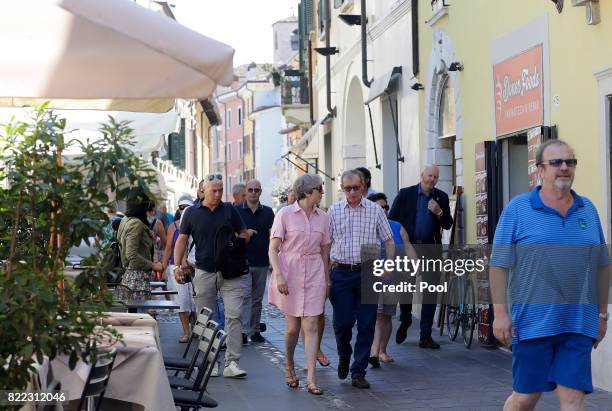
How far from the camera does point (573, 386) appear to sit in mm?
6109

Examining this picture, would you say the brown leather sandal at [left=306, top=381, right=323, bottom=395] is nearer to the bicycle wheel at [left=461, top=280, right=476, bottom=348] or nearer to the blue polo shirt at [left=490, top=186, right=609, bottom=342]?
the bicycle wheel at [left=461, top=280, right=476, bottom=348]

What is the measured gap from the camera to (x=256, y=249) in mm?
13883

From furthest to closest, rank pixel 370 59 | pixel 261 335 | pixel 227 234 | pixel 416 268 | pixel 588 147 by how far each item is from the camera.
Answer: pixel 370 59
pixel 261 335
pixel 416 268
pixel 227 234
pixel 588 147

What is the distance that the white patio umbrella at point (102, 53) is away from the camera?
18.6ft

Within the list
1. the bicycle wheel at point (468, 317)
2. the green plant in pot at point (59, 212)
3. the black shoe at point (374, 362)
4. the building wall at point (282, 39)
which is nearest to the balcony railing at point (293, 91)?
the bicycle wheel at point (468, 317)

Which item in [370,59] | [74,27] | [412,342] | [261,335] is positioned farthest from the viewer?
[370,59]

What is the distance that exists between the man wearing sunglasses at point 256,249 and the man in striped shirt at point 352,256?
3408 millimetres

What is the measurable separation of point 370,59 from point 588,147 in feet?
35.8

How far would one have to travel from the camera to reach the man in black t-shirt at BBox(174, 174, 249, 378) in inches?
432

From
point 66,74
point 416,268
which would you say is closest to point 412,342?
point 416,268

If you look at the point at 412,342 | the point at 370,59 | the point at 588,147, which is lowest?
the point at 412,342

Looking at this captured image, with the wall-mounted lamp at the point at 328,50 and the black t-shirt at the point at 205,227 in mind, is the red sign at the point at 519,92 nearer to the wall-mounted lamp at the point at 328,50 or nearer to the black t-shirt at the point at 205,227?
the black t-shirt at the point at 205,227

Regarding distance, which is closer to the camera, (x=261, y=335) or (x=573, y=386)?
(x=573, y=386)

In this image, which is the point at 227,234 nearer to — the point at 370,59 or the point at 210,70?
the point at 210,70
